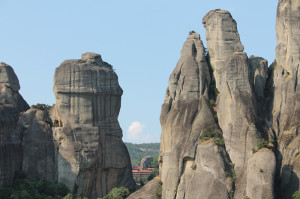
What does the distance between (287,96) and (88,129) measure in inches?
807

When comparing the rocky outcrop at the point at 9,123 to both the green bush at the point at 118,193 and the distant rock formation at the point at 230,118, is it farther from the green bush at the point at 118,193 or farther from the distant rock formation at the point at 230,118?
the distant rock formation at the point at 230,118

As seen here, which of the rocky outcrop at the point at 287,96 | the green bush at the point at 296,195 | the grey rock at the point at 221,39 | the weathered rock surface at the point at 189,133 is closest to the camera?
the green bush at the point at 296,195

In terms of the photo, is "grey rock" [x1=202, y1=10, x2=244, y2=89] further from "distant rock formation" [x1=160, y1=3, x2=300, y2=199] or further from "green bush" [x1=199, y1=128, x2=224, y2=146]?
"green bush" [x1=199, y1=128, x2=224, y2=146]

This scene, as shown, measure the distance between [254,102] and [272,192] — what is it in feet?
34.3

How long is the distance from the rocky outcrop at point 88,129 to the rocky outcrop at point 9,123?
4209 millimetres

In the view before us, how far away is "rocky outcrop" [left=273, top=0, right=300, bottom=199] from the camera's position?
2785 inches

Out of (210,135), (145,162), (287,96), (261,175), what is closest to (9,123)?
(210,135)

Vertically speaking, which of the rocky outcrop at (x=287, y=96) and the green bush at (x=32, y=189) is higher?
the rocky outcrop at (x=287, y=96)

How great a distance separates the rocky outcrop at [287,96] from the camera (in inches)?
2785

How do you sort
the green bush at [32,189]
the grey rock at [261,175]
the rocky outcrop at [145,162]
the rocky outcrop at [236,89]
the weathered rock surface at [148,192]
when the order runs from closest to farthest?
the grey rock at [261,175] → the rocky outcrop at [236,89] → the weathered rock surface at [148,192] → the green bush at [32,189] → the rocky outcrop at [145,162]

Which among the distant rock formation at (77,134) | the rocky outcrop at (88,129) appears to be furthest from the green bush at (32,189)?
the rocky outcrop at (88,129)

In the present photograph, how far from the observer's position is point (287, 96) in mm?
74312

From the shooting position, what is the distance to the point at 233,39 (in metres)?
79.0

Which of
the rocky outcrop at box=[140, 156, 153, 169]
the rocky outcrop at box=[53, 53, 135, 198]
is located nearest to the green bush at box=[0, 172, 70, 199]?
the rocky outcrop at box=[53, 53, 135, 198]
